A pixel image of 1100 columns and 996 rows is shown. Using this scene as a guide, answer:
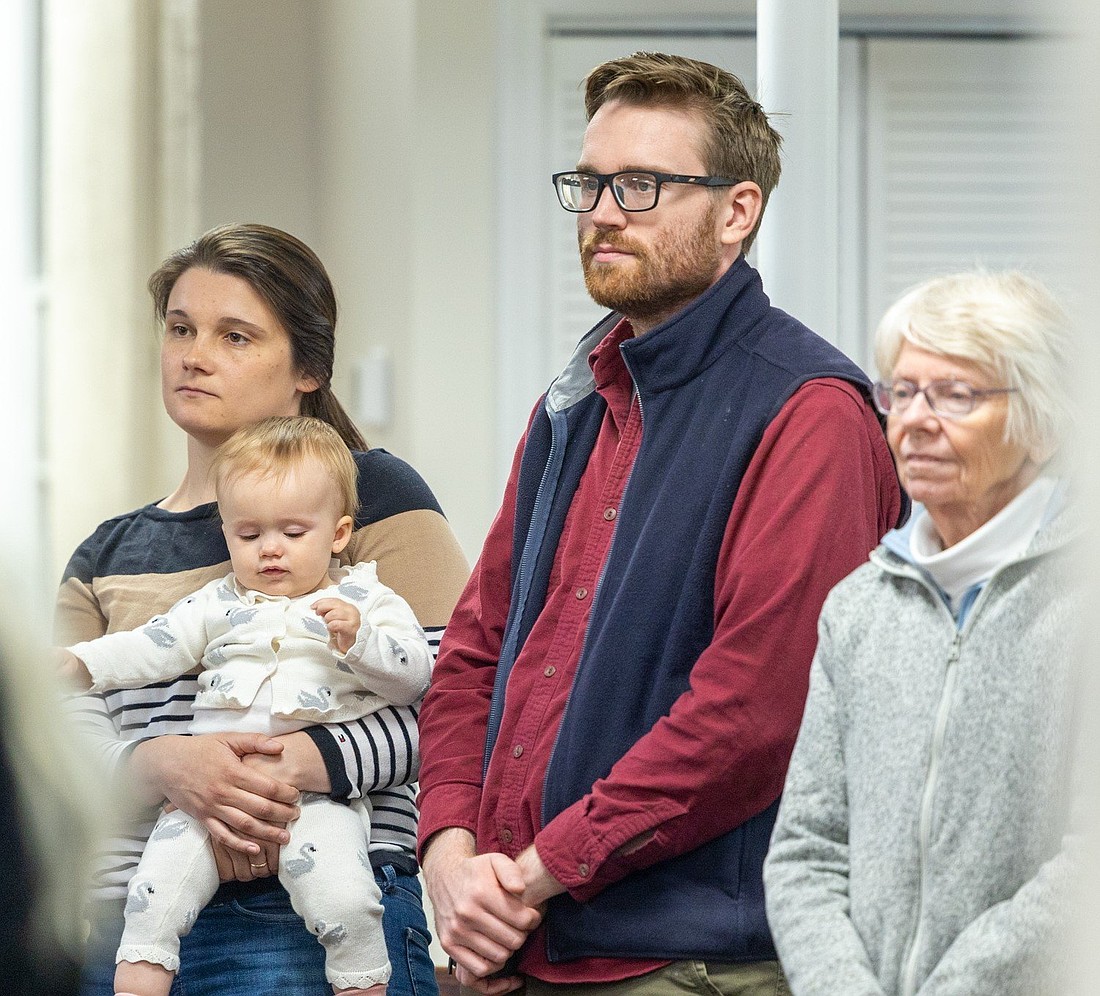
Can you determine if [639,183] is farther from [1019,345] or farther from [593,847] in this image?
[593,847]

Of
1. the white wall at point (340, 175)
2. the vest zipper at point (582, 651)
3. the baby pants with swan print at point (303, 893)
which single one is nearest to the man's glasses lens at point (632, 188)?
the vest zipper at point (582, 651)

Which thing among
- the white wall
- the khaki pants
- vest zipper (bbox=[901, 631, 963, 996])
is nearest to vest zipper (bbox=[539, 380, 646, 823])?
the khaki pants

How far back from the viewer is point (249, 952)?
5.64ft

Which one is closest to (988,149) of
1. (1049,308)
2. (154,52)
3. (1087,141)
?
(154,52)

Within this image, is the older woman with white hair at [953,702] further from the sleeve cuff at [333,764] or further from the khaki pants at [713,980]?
the sleeve cuff at [333,764]

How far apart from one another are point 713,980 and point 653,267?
721mm

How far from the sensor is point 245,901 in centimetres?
174

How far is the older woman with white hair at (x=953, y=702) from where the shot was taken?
1.12m

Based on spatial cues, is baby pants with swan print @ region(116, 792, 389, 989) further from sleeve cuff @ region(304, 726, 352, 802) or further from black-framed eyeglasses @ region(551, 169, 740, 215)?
black-framed eyeglasses @ region(551, 169, 740, 215)

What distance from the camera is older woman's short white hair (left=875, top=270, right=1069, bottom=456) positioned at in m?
1.16

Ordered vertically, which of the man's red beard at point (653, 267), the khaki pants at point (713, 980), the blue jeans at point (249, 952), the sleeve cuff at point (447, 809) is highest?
the man's red beard at point (653, 267)

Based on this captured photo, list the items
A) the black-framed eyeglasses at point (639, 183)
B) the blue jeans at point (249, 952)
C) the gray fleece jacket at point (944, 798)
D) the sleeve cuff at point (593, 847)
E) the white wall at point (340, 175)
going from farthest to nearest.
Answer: the white wall at point (340, 175) → the blue jeans at point (249, 952) → the black-framed eyeglasses at point (639, 183) → the sleeve cuff at point (593, 847) → the gray fleece jacket at point (944, 798)

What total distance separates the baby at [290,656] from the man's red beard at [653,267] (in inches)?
16.6

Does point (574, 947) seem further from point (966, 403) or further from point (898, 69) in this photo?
point (898, 69)
